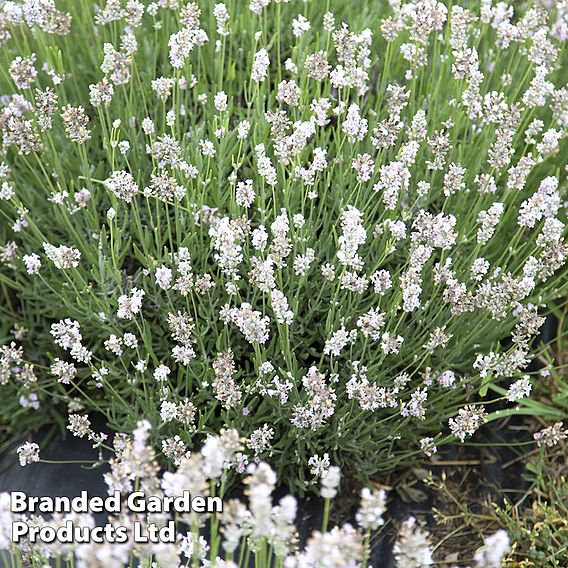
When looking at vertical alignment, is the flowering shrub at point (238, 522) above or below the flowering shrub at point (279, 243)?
below

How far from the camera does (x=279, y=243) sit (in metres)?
2.14

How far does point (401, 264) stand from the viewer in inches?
108

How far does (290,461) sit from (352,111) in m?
1.20

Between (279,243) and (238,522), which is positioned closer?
(238,522)

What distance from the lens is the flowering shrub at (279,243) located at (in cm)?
229

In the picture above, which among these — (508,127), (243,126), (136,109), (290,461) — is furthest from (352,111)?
(290,461)

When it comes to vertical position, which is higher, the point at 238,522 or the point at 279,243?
the point at 279,243

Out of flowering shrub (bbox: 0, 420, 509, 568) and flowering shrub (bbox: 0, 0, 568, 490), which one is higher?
flowering shrub (bbox: 0, 0, 568, 490)

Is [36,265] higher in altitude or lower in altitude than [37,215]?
lower

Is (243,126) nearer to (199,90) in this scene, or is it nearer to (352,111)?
(352,111)

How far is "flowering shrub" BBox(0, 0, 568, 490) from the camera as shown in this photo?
2.29 m

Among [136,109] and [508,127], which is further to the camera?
[136,109]

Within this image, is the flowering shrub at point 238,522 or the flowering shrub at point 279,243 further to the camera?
the flowering shrub at point 279,243

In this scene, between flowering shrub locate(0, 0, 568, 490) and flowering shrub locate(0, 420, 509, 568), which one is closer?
flowering shrub locate(0, 420, 509, 568)
